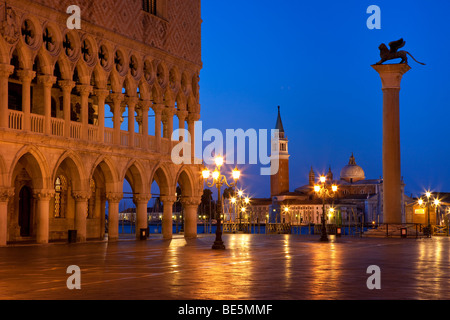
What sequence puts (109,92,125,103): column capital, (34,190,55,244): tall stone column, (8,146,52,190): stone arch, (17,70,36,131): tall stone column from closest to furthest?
(17,70,36,131): tall stone column → (8,146,52,190): stone arch → (34,190,55,244): tall stone column → (109,92,125,103): column capital

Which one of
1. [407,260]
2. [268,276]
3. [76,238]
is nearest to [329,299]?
[268,276]

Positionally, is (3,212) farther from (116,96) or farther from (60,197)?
(116,96)

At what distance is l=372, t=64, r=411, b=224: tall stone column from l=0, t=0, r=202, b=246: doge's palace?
10.5 meters

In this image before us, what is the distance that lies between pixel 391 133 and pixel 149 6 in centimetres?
1434

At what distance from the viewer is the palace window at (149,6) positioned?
33275 millimetres

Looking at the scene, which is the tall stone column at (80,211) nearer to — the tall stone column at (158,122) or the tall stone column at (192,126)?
the tall stone column at (158,122)

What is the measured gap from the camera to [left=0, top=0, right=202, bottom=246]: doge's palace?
25.5 m

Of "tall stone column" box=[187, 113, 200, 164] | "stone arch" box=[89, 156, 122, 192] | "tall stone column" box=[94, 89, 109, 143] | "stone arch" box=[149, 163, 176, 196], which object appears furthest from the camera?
"tall stone column" box=[187, 113, 200, 164]

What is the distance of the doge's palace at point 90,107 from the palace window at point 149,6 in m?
0.08

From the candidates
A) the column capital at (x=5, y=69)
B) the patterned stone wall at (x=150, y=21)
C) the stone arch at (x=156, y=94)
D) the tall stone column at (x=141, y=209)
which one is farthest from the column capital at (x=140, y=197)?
the column capital at (x=5, y=69)

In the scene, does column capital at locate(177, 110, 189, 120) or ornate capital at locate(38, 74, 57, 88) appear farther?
column capital at locate(177, 110, 189, 120)

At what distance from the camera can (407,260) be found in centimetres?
1780

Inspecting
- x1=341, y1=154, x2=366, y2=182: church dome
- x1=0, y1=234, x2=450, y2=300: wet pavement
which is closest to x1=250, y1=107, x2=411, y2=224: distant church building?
x1=341, y1=154, x2=366, y2=182: church dome

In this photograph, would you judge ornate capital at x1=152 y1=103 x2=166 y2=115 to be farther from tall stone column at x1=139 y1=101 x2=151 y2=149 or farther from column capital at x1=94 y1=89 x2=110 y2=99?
column capital at x1=94 y1=89 x2=110 y2=99
